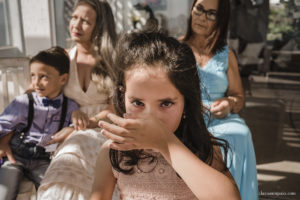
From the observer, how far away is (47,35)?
113 inches

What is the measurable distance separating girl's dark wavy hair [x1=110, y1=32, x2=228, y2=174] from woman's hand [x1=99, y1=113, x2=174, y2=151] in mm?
256

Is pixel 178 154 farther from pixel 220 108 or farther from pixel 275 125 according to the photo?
pixel 275 125

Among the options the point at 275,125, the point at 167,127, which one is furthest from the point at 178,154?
the point at 275,125

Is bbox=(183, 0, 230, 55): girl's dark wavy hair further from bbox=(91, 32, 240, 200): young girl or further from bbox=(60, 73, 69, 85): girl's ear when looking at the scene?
bbox=(91, 32, 240, 200): young girl

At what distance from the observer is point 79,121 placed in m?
1.76

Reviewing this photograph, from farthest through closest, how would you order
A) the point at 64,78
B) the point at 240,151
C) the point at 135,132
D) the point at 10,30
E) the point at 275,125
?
the point at 275,125 < the point at 10,30 < the point at 64,78 < the point at 240,151 < the point at 135,132

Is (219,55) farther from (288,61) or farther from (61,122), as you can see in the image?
(288,61)

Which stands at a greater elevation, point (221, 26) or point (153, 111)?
point (221, 26)

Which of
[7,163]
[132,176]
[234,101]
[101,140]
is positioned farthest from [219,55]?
[7,163]

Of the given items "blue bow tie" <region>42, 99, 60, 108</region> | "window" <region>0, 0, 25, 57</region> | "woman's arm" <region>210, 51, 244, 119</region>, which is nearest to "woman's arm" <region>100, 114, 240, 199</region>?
"woman's arm" <region>210, 51, 244, 119</region>

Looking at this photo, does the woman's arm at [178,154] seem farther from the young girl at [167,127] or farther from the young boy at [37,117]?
the young boy at [37,117]

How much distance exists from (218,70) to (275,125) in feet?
6.42

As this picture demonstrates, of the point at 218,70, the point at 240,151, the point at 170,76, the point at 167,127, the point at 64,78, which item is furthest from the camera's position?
the point at 218,70

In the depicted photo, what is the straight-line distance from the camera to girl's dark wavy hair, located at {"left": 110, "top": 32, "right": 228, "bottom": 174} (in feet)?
3.38
